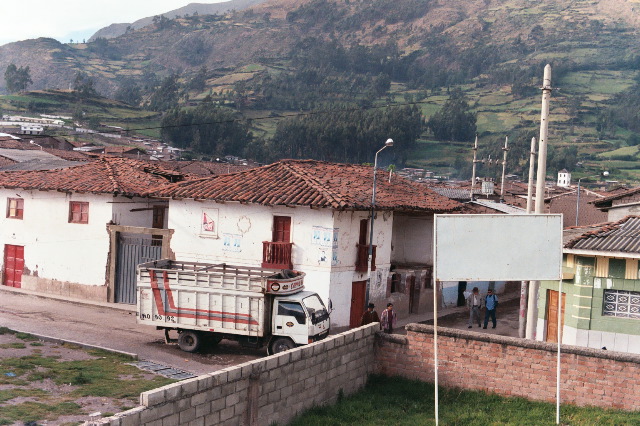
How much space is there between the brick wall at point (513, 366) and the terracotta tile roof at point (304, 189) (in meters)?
9.98

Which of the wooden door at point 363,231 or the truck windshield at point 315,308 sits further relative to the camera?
the wooden door at point 363,231

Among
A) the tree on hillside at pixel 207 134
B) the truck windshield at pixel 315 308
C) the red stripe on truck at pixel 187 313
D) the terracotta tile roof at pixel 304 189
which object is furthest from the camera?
the tree on hillside at pixel 207 134

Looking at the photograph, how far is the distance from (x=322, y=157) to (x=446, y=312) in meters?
103

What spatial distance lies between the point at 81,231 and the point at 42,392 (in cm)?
1645

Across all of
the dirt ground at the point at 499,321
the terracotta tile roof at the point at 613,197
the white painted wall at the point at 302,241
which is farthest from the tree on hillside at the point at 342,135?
the white painted wall at the point at 302,241

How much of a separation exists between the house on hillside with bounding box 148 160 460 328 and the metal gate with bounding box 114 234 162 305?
3.83 ft

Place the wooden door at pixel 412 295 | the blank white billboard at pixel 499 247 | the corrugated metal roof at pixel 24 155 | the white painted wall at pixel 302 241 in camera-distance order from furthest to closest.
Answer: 1. the corrugated metal roof at pixel 24 155
2. the wooden door at pixel 412 295
3. the white painted wall at pixel 302 241
4. the blank white billboard at pixel 499 247

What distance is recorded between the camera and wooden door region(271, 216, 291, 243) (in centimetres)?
2795

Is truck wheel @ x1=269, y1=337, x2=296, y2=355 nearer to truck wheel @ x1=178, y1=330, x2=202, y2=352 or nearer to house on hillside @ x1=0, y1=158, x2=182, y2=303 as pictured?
truck wheel @ x1=178, y1=330, x2=202, y2=352

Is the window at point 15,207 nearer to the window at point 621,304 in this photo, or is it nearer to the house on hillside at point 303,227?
the house on hillside at point 303,227

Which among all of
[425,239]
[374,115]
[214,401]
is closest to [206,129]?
[374,115]

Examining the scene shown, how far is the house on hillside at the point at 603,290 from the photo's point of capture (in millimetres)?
20938

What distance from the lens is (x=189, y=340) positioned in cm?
2161

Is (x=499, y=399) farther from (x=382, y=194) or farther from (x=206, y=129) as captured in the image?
(x=206, y=129)
